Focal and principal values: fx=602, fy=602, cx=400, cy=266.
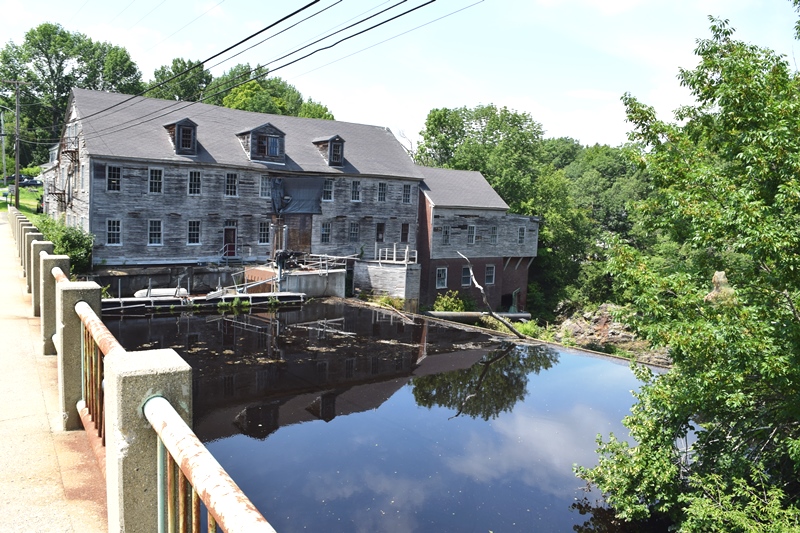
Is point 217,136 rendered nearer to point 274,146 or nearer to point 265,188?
point 274,146

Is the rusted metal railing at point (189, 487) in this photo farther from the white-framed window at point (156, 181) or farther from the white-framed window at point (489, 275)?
the white-framed window at point (489, 275)

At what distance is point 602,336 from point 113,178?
2815cm

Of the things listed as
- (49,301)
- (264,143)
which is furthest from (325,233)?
(49,301)

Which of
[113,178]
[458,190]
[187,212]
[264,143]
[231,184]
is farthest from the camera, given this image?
[458,190]

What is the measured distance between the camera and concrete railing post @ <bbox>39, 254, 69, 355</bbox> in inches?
324

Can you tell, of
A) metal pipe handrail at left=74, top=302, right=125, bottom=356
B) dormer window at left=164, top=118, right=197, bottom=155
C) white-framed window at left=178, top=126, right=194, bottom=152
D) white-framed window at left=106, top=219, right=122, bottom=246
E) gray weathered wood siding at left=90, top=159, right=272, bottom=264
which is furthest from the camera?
white-framed window at left=178, top=126, right=194, bottom=152

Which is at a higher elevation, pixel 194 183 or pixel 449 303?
pixel 194 183

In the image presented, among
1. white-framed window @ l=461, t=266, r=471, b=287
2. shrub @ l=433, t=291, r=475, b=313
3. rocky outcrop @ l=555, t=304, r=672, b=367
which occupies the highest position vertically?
white-framed window @ l=461, t=266, r=471, b=287

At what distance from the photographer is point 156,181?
30156 mm

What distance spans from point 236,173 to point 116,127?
20.5ft

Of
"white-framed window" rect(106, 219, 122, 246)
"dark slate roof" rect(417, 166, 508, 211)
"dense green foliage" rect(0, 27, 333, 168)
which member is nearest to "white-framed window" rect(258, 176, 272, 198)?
"white-framed window" rect(106, 219, 122, 246)

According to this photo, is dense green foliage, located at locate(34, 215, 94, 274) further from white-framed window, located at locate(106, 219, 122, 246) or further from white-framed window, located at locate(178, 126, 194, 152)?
white-framed window, located at locate(178, 126, 194, 152)

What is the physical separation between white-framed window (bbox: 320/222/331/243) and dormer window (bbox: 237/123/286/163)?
461cm

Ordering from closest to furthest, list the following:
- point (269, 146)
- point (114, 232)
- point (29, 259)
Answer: point (29, 259), point (114, 232), point (269, 146)
